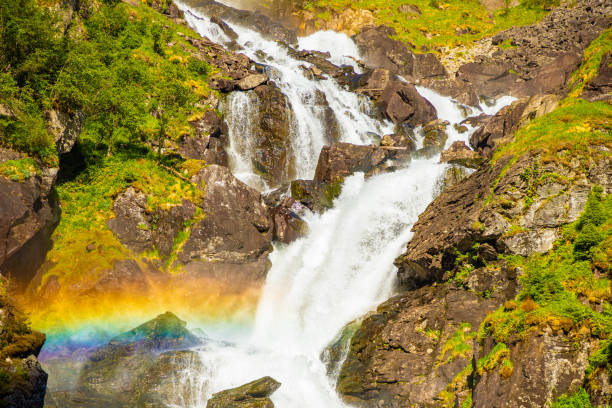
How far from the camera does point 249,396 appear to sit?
44.4 feet

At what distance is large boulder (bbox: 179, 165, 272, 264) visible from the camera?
69.4 feet

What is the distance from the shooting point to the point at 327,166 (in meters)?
28.6

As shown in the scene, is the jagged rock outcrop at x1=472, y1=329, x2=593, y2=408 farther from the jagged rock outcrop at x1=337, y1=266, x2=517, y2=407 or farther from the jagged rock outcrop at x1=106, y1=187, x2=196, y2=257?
the jagged rock outcrop at x1=106, y1=187, x2=196, y2=257

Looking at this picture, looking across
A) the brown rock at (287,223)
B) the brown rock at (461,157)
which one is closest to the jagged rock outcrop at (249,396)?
the brown rock at (287,223)

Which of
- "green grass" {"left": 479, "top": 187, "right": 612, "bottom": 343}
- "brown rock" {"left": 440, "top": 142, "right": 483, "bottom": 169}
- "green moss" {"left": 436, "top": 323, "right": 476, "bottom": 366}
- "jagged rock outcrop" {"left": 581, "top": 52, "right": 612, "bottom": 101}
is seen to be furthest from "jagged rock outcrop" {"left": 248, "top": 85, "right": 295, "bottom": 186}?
"green grass" {"left": 479, "top": 187, "right": 612, "bottom": 343}

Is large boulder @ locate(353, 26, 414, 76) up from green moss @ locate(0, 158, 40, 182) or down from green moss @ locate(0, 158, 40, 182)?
up

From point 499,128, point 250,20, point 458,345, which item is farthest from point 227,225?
point 250,20

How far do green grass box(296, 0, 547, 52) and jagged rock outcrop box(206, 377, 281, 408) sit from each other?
5744 cm

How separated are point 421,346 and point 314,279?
9373 millimetres

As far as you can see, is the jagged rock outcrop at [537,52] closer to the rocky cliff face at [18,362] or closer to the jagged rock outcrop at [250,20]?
the jagged rock outcrop at [250,20]

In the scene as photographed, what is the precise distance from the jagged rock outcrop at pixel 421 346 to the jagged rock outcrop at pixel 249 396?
2.89m

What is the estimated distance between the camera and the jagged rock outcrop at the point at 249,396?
13016 mm

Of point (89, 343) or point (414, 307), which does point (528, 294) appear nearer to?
point (414, 307)

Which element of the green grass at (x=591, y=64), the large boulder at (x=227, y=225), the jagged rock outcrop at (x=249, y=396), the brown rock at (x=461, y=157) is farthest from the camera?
the brown rock at (x=461, y=157)
